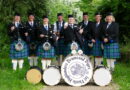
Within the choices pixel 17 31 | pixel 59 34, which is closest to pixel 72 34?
pixel 59 34

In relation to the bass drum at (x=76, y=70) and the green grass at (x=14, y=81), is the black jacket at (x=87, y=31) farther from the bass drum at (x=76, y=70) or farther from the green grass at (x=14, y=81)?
the green grass at (x=14, y=81)

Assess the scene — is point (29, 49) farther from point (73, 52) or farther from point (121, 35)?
point (121, 35)

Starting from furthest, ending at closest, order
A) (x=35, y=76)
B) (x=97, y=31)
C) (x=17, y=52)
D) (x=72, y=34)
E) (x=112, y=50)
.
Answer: (x=17, y=52), (x=97, y=31), (x=112, y=50), (x=72, y=34), (x=35, y=76)

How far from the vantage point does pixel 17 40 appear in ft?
33.2

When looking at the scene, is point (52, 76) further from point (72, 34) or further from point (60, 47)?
point (60, 47)

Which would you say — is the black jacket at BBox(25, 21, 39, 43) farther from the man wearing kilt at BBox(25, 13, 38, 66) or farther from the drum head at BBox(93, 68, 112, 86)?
the drum head at BBox(93, 68, 112, 86)

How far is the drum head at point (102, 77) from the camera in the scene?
857 centimetres

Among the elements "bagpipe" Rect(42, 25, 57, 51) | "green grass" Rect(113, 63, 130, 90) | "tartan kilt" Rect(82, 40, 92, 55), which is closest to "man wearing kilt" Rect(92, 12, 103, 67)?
"tartan kilt" Rect(82, 40, 92, 55)

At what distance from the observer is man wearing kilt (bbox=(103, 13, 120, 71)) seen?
31.5 ft

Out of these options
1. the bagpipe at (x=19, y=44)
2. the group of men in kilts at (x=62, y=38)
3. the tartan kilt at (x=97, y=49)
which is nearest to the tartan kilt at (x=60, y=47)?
the group of men in kilts at (x=62, y=38)

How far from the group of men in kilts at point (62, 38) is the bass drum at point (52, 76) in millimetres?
1039

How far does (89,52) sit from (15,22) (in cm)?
213

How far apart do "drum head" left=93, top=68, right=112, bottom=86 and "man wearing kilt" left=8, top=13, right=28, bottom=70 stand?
245 centimetres

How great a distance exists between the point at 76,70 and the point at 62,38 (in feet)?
5.60
